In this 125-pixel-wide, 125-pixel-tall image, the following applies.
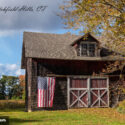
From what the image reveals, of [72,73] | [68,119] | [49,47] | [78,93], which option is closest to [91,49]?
[72,73]

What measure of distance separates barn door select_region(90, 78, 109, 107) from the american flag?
11.8 feet

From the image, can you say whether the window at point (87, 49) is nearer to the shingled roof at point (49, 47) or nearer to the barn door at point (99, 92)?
the shingled roof at point (49, 47)

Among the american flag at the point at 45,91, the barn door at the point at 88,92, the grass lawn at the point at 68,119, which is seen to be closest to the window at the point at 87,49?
the barn door at the point at 88,92

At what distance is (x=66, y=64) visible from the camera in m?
18.7

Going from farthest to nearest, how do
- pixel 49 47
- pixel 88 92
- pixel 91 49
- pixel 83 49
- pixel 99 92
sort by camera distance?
pixel 91 49, pixel 83 49, pixel 49 47, pixel 99 92, pixel 88 92

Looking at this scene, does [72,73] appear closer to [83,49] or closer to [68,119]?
[83,49]

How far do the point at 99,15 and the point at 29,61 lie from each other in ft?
23.8

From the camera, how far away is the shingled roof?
59.4 ft

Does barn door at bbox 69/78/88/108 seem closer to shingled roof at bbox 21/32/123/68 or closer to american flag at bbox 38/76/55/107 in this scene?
american flag at bbox 38/76/55/107

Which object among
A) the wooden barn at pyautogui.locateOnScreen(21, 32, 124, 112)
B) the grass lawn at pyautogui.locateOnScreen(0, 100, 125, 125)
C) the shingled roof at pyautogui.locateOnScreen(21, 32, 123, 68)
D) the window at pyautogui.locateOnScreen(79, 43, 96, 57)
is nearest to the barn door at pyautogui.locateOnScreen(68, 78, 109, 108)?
the wooden barn at pyautogui.locateOnScreen(21, 32, 124, 112)

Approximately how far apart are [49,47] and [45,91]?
4.27 meters

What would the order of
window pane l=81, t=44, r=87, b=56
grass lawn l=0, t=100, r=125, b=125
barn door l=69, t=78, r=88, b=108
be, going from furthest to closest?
window pane l=81, t=44, r=87, b=56 < barn door l=69, t=78, r=88, b=108 < grass lawn l=0, t=100, r=125, b=125

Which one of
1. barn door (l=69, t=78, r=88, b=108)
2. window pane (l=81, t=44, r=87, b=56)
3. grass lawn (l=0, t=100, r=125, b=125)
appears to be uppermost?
window pane (l=81, t=44, r=87, b=56)

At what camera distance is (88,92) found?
18609mm
